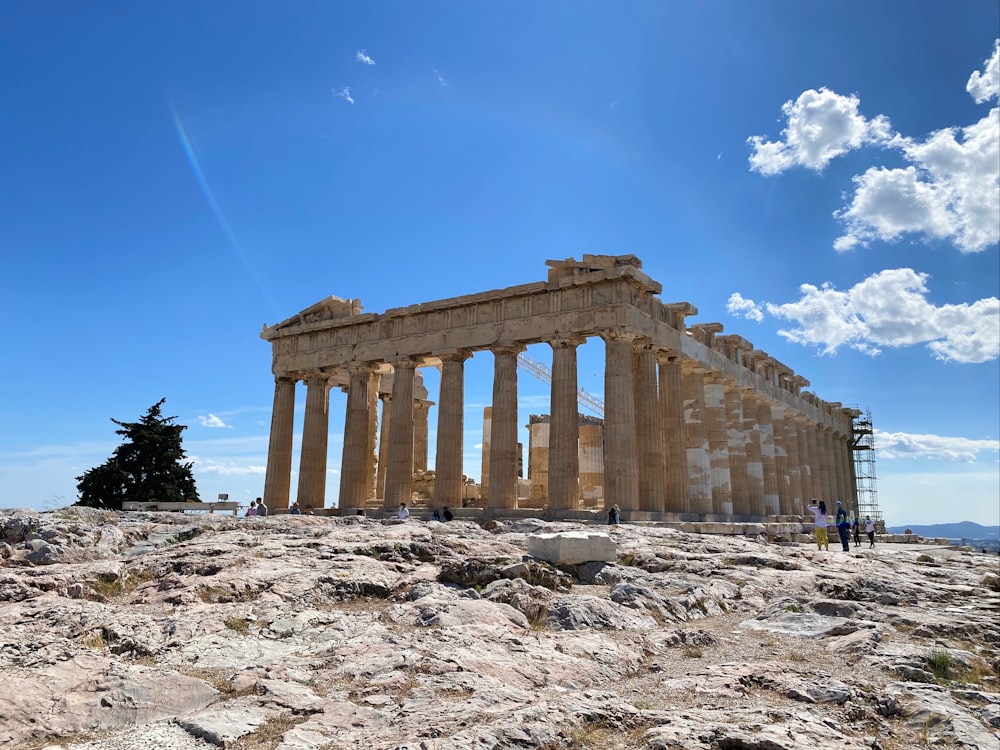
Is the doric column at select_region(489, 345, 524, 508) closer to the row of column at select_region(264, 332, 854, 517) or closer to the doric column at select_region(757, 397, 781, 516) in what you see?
the row of column at select_region(264, 332, 854, 517)

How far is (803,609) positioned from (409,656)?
665cm

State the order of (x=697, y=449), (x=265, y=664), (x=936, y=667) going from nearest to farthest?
1. (x=265, y=664)
2. (x=936, y=667)
3. (x=697, y=449)

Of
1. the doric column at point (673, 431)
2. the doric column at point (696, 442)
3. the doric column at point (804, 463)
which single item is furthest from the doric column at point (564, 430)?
the doric column at point (804, 463)

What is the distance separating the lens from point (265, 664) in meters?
7.41

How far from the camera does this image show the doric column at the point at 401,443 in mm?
32250

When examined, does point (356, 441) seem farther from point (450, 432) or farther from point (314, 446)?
point (450, 432)

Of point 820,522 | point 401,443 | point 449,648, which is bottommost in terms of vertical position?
point 449,648

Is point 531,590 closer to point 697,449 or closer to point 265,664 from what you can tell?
point 265,664

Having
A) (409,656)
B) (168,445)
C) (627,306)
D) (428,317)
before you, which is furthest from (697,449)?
(168,445)

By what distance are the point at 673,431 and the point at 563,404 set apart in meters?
5.23

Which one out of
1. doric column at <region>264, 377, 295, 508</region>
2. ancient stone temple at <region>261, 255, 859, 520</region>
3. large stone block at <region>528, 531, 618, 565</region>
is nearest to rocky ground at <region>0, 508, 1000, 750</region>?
large stone block at <region>528, 531, 618, 565</region>

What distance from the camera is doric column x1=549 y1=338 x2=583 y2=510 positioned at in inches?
1087

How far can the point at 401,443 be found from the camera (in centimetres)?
3262

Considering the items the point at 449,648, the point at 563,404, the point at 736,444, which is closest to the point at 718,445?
the point at 736,444
